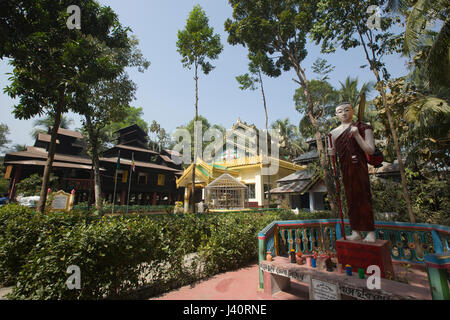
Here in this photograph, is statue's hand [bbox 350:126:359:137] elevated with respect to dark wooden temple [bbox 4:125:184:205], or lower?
→ lower

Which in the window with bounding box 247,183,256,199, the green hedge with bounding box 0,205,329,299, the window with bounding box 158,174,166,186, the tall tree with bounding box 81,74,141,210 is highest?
the tall tree with bounding box 81,74,141,210

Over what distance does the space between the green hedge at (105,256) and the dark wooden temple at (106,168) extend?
13.4 m

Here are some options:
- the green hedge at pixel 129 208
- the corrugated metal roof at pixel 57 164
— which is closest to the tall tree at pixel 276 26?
the green hedge at pixel 129 208

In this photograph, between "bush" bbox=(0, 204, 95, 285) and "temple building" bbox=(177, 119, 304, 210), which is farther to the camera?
"temple building" bbox=(177, 119, 304, 210)

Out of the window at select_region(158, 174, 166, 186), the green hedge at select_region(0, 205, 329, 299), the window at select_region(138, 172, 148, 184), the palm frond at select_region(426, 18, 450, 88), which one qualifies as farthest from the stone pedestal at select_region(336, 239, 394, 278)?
the window at select_region(158, 174, 166, 186)

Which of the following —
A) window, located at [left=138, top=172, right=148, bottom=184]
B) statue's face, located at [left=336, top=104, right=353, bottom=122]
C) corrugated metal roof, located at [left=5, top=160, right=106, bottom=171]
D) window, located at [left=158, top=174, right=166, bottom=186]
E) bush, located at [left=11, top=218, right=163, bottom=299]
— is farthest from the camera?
window, located at [left=158, top=174, right=166, bottom=186]

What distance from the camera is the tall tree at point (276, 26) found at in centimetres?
1296

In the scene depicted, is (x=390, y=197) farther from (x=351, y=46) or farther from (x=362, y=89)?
(x=362, y=89)

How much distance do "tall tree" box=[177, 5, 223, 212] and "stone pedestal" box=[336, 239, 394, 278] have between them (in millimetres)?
10500

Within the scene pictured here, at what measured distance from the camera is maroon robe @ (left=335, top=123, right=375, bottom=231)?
3771 mm

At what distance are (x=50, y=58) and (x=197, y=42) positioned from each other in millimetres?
8511

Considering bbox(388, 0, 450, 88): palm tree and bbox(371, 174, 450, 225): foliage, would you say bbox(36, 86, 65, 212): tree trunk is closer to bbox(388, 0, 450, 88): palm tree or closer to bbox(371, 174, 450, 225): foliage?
bbox(388, 0, 450, 88): palm tree

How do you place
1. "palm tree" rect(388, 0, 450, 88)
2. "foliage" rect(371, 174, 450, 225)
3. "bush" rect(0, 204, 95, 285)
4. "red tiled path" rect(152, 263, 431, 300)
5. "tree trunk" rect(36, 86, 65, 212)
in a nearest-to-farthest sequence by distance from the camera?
"red tiled path" rect(152, 263, 431, 300)
"bush" rect(0, 204, 95, 285)
"palm tree" rect(388, 0, 450, 88)
"foliage" rect(371, 174, 450, 225)
"tree trunk" rect(36, 86, 65, 212)
